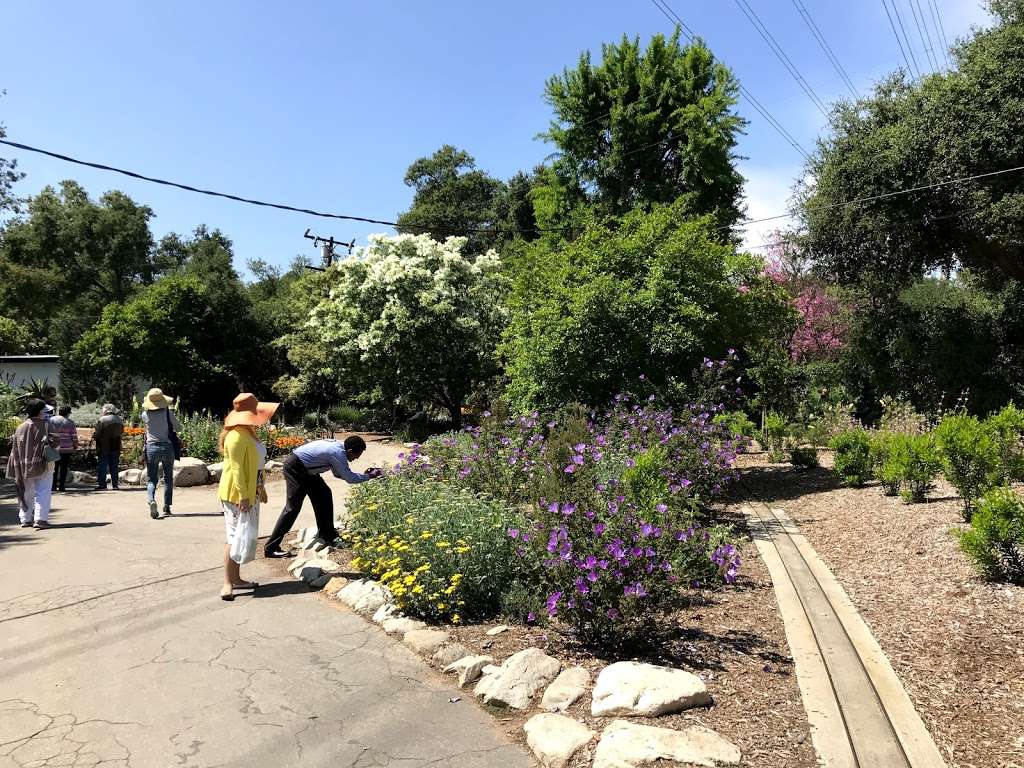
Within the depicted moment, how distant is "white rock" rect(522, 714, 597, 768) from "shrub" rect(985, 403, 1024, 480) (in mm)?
5700

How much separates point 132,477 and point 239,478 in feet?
25.2

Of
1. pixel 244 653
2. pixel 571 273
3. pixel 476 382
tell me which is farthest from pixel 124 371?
pixel 244 653

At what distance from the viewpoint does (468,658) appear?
4.23 metres

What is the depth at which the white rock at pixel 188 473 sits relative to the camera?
11.7 m

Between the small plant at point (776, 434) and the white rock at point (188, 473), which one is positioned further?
the small plant at point (776, 434)

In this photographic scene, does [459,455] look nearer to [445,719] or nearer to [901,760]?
[445,719]

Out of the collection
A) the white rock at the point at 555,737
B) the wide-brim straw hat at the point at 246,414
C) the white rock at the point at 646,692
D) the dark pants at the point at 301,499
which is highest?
the wide-brim straw hat at the point at 246,414

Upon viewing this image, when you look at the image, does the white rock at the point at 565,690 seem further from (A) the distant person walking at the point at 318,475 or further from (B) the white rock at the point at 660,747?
(A) the distant person walking at the point at 318,475

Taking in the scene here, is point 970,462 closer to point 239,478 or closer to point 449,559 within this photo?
point 449,559

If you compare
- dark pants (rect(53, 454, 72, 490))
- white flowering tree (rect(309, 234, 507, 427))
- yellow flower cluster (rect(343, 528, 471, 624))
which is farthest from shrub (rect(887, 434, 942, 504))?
dark pants (rect(53, 454, 72, 490))

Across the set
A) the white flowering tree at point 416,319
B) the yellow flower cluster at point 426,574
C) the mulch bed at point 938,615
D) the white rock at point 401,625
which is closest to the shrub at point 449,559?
the yellow flower cluster at point 426,574

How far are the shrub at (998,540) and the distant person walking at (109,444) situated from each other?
11.6 metres

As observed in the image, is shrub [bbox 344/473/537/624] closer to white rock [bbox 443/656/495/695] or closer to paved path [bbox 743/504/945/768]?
white rock [bbox 443/656/495/695]

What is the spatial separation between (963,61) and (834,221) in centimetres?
387
